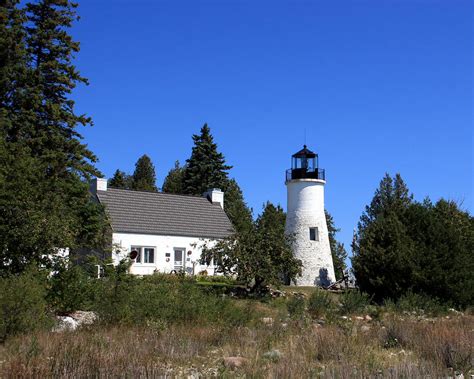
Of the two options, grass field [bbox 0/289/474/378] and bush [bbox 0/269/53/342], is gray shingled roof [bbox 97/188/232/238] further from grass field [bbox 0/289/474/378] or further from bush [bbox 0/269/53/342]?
grass field [bbox 0/289/474/378]

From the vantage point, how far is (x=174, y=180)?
240 ft

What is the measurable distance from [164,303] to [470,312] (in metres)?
13.2

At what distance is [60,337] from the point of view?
9547 millimetres

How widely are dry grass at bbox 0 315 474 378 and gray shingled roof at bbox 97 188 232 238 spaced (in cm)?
2595

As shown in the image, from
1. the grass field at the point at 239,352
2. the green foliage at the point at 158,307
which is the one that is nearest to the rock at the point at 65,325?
the grass field at the point at 239,352

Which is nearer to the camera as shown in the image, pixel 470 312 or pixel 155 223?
pixel 470 312

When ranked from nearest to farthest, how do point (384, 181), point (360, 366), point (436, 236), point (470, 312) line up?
point (360, 366) → point (470, 312) → point (436, 236) → point (384, 181)

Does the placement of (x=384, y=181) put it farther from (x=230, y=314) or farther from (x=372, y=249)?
(x=230, y=314)

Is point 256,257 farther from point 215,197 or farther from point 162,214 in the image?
point 215,197

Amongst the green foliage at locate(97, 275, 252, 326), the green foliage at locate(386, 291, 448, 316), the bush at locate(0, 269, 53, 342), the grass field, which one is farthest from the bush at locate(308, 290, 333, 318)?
the bush at locate(0, 269, 53, 342)

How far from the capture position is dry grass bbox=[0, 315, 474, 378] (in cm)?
674

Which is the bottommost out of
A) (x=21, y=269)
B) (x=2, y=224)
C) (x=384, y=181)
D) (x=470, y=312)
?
(x=470, y=312)

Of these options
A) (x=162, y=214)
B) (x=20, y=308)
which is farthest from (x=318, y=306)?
(x=162, y=214)

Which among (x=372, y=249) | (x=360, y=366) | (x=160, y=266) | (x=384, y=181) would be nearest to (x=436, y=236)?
(x=372, y=249)
